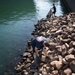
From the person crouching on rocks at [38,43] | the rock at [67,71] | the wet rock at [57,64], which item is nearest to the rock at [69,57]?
the wet rock at [57,64]

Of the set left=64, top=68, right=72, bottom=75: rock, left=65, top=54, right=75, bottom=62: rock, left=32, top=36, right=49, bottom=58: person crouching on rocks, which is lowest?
left=64, top=68, right=72, bottom=75: rock

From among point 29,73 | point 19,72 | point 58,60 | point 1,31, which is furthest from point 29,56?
point 1,31

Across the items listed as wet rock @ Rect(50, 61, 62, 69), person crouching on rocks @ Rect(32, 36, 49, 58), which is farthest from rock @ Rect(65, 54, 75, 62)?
person crouching on rocks @ Rect(32, 36, 49, 58)

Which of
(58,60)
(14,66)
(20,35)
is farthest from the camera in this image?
(20,35)

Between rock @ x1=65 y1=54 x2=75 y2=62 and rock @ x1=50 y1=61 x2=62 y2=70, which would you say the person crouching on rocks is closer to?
rock @ x1=50 y1=61 x2=62 y2=70

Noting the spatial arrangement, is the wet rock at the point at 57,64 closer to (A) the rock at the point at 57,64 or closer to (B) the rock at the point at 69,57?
(A) the rock at the point at 57,64

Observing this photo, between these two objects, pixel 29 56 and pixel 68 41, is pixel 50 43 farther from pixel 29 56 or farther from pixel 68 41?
pixel 29 56

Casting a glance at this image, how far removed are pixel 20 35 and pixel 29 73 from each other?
42.2 ft

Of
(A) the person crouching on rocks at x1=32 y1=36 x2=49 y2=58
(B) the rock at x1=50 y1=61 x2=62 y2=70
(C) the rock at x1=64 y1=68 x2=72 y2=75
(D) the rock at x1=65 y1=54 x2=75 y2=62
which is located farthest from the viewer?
(A) the person crouching on rocks at x1=32 y1=36 x2=49 y2=58

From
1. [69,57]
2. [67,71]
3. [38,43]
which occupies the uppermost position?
[38,43]

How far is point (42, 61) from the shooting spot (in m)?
13.8

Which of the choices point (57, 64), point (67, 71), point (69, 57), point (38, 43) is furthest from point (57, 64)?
point (38, 43)

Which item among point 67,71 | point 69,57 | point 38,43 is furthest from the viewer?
point 38,43

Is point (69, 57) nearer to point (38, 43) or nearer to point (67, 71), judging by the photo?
point (67, 71)
